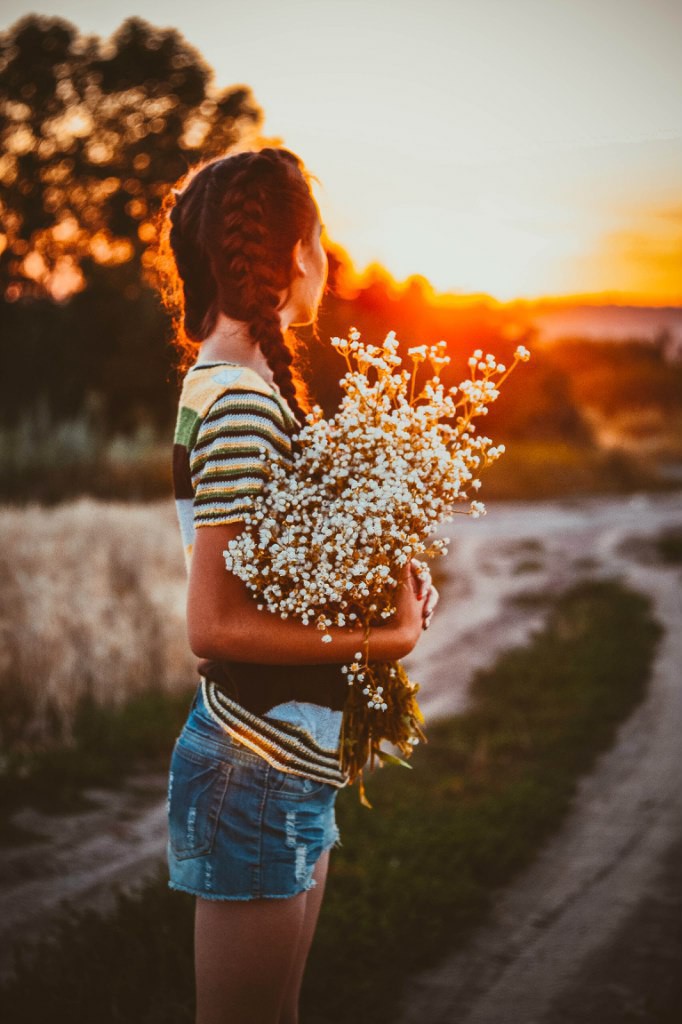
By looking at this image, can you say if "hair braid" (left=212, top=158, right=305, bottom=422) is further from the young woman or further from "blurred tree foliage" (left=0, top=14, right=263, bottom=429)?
"blurred tree foliage" (left=0, top=14, right=263, bottom=429)

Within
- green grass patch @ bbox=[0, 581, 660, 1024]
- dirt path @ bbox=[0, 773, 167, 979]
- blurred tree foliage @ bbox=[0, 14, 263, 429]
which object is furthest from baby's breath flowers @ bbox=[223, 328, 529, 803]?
blurred tree foliage @ bbox=[0, 14, 263, 429]

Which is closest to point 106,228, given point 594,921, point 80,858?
point 80,858

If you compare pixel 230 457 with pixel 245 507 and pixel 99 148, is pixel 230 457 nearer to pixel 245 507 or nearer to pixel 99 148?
pixel 245 507

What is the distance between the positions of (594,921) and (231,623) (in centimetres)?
319

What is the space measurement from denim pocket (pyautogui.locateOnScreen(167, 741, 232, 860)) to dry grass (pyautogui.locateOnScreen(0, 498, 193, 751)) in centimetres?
413

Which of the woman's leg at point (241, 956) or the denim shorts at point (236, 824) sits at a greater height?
the denim shorts at point (236, 824)

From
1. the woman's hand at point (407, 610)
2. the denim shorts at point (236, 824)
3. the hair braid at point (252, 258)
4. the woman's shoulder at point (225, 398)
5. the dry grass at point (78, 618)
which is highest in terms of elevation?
the hair braid at point (252, 258)

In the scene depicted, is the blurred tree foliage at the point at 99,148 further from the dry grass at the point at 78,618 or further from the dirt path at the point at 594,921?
the dirt path at the point at 594,921

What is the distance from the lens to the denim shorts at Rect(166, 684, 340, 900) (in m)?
1.76

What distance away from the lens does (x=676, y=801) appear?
524 centimetres

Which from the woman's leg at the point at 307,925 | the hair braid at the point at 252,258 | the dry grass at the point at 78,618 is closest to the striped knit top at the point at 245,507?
the hair braid at the point at 252,258

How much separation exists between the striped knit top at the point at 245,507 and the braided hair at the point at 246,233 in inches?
7.3

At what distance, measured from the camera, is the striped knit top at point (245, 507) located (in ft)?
5.57

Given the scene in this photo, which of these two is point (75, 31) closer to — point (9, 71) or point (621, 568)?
point (9, 71)
